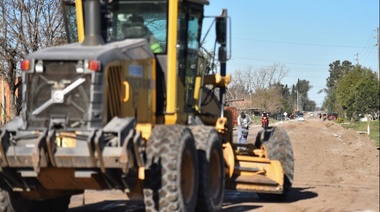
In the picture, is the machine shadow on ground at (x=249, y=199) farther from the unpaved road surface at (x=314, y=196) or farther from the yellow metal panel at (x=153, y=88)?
the yellow metal panel at (x=153, y=88)

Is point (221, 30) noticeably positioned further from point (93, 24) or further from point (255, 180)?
point (255, 180)

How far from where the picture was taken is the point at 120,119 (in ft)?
29.6

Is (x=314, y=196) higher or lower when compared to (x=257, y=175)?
lower

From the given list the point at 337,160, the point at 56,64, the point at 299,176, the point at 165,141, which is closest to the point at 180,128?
the point at 165,141

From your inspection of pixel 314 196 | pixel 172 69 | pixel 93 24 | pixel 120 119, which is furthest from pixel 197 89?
pixel 314 196

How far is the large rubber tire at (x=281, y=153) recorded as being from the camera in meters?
13.1

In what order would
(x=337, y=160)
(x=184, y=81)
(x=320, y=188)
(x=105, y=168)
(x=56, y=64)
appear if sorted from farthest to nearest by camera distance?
(x=337, y=160), (x=320, y=188), (x=184, y=81), (x=56, y=64), (x=105, y=168)

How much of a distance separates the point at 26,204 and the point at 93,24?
2919mm

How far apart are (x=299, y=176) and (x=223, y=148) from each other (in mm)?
6507

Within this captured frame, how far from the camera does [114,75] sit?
9281 millimetres

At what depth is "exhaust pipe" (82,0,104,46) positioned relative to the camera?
977 centimetres

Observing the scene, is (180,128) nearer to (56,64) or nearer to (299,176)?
(56,64)

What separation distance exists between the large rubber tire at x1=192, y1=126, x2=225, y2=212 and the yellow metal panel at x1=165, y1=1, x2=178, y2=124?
459 millimetres

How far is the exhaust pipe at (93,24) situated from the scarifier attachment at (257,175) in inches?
140
